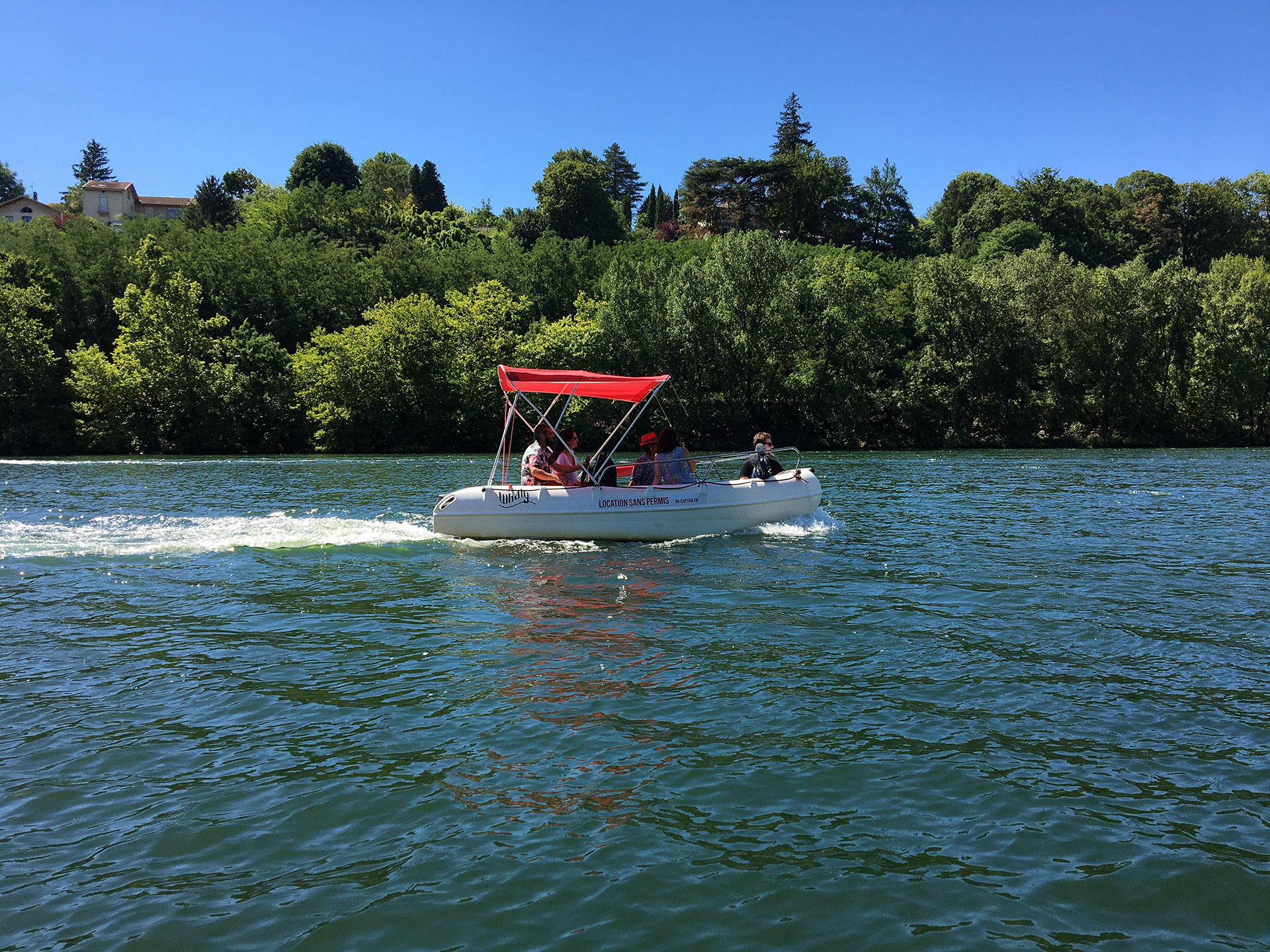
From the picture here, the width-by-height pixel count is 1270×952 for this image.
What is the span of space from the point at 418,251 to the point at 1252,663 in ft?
257

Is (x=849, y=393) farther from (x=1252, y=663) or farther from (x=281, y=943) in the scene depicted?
(x=281, y=943)

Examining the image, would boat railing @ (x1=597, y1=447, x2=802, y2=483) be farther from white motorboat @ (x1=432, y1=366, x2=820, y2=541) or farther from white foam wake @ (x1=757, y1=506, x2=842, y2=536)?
white foam wake @ (x1=757, y1=506, x2=842, y2=536)

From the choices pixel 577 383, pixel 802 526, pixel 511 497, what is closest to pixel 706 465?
pixel 802 526

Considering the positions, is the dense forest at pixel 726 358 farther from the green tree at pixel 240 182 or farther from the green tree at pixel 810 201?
the green tree at pixel 240 182

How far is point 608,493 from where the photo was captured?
1931 centimetres

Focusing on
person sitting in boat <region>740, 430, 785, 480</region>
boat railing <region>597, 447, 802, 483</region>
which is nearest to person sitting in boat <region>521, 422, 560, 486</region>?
boat railing <region>597, 447, 802, 483</region>

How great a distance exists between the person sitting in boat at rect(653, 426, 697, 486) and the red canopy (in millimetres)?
1090

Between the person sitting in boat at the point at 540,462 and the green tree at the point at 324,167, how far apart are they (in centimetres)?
10696

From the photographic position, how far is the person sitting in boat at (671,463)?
19922mm

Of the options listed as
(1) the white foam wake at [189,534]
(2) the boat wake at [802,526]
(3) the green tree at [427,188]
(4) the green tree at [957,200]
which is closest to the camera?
(1) the white foam wake at [189,534]

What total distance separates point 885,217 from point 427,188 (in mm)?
61634

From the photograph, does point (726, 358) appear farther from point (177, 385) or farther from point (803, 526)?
point (803, 526)

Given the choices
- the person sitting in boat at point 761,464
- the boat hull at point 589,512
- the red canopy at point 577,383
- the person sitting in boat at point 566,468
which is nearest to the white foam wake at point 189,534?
the boat hull at point 589,512

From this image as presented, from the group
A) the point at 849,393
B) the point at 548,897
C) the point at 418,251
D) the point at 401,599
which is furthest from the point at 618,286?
the point at 548,897
